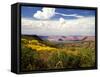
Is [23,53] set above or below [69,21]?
below

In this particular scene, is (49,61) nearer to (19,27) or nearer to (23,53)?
(23,53)

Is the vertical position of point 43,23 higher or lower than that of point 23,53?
higher

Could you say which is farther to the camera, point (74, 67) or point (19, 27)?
point (74, 67)

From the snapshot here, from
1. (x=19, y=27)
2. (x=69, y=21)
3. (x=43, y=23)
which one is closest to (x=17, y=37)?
(x=19, y=27)

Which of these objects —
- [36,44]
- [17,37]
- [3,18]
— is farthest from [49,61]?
[3,18]

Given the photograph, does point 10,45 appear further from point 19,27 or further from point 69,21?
point 69,21

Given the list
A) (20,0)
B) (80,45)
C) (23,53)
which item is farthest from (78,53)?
(20,0)

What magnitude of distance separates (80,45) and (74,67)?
22 cm

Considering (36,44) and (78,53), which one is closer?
(36,44)

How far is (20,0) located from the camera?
2.55 metres

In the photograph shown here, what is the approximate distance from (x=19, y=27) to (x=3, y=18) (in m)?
0.17

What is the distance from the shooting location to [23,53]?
250 centimetres

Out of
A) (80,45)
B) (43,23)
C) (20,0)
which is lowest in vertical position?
(80,45)

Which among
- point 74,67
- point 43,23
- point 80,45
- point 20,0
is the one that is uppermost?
point 20,0
